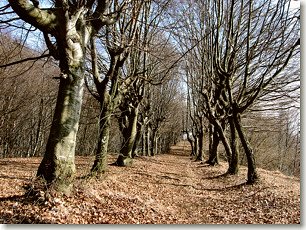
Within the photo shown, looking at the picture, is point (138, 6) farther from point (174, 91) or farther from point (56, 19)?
point (174, 91)

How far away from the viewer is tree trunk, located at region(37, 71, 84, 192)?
15.5ft

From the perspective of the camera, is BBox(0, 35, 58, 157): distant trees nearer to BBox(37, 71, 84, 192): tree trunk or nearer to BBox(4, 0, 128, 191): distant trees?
BBox(4, 0, 128, 191): distant trees

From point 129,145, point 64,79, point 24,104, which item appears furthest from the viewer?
point 24,104

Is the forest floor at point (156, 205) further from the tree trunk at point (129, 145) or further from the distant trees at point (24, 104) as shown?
the distant trees at point (24, 104)

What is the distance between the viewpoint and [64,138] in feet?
15.8

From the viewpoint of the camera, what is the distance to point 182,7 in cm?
1056

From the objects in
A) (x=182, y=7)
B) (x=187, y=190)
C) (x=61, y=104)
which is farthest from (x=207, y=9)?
(x=61, y=104)

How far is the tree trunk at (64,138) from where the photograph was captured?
4711 mm

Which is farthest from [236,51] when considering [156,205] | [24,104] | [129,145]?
[24,104]

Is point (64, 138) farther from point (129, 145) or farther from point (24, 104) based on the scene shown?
point (24, 104)

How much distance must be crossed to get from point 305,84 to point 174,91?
22387 millimetres

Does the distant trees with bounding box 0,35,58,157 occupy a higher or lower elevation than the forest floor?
higher

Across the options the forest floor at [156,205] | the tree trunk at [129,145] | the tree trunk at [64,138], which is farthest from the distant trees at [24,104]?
the tree trunk at [64,138]

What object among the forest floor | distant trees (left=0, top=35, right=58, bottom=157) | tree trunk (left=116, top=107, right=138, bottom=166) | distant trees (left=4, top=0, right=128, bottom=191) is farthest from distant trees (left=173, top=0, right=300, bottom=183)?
distant trees (left=0, top=35, right=58, bottom=157)
